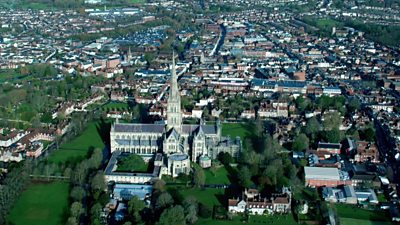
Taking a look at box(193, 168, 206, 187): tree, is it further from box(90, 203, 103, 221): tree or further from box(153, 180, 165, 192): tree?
box(90, 203, 103, 221): tree

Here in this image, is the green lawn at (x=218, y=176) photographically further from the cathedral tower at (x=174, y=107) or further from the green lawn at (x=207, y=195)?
the cathedral tower at (x=174, y=107)

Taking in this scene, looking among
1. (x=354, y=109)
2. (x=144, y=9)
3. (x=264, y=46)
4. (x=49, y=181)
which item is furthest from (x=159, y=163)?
(x=144, y=9)

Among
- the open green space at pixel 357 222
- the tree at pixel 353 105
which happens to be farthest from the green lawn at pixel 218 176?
the tree at pixel 353 105

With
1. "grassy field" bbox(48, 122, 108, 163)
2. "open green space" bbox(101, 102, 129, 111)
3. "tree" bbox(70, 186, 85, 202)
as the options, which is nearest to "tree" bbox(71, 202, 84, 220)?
"tree" bbox(70, 186, 85, 202)

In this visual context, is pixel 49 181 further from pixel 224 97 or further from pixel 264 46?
pixel 264 46

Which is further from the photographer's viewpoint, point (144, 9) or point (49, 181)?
point (144, 9)

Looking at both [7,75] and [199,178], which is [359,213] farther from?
[7,75]
